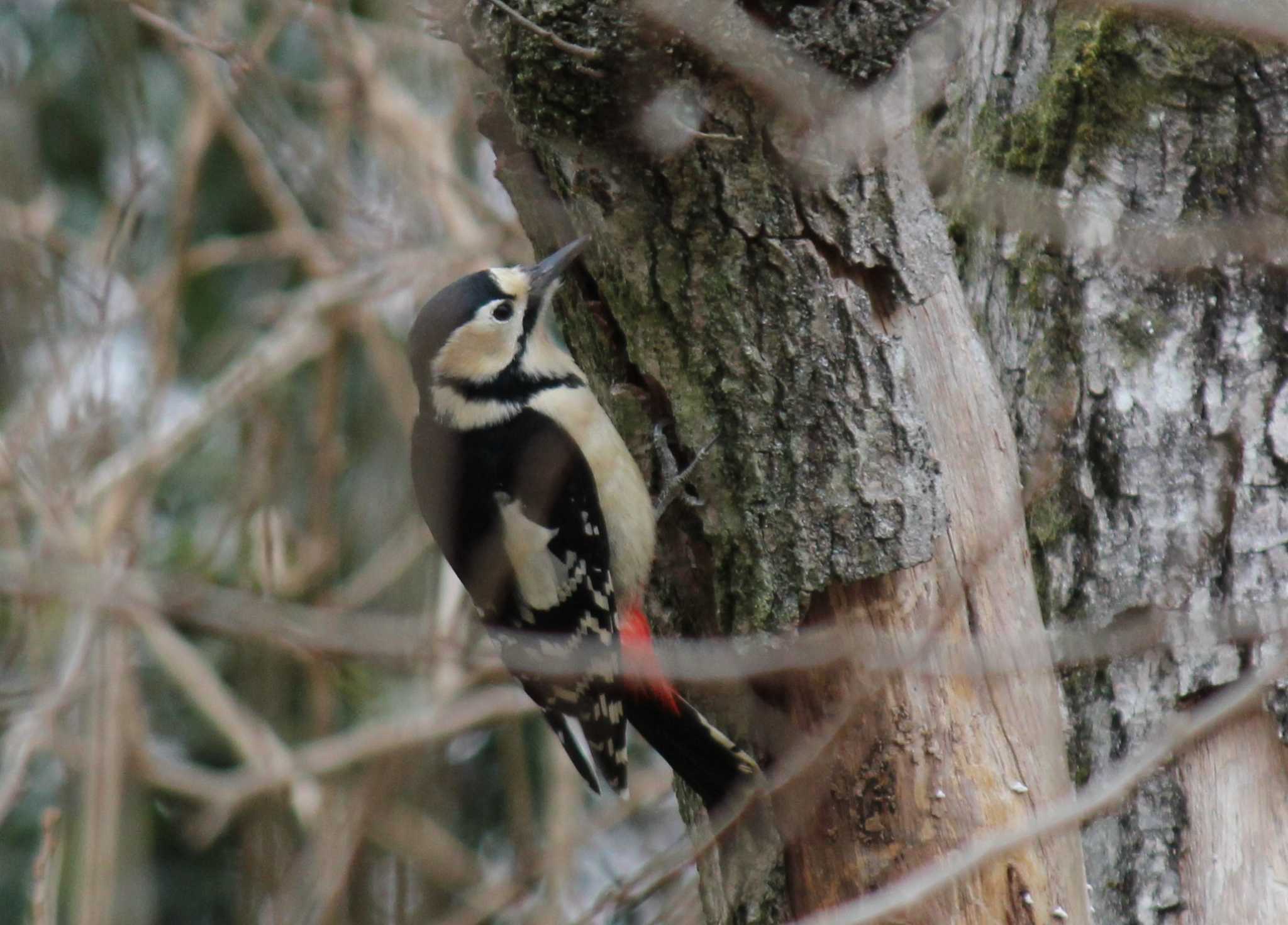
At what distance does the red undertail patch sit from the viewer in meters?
2.80

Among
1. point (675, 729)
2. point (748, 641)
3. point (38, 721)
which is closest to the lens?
point (748, 641)

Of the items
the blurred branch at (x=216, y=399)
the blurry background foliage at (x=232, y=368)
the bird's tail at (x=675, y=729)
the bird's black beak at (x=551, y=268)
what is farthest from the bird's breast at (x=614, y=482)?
the blurred branch at (x=216, y=399)

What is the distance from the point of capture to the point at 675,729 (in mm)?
2723

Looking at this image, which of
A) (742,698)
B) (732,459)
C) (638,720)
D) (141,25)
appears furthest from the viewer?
(141,25)

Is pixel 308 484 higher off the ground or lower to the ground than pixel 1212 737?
lower

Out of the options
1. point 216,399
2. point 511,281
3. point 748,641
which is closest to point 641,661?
point 748,641

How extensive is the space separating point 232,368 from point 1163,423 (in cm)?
302

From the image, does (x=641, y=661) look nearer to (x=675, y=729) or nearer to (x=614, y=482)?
(x=675, y=729)

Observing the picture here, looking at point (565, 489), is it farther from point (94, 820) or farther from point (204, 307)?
point (204, 307)

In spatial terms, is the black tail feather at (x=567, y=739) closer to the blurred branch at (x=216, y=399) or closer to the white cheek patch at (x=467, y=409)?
the white cheek patch at (x=467, y=409)

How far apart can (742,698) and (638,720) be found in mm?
561

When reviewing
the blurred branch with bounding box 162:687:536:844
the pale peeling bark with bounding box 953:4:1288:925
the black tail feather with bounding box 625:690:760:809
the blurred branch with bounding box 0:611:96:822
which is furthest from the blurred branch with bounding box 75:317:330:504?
the pale peeling bark with bounding box 953:4:1288:925

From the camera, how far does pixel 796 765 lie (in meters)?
2.22

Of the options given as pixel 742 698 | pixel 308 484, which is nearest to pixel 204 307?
pixel 308 484
